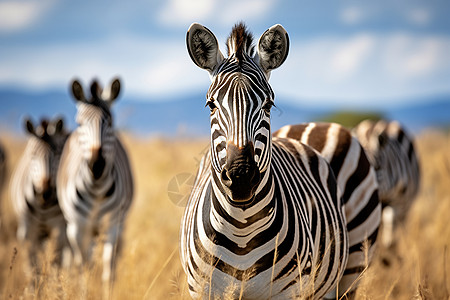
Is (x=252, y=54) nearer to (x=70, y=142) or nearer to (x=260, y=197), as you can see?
(x=260, y=197)

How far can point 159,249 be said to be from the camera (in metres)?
6.73

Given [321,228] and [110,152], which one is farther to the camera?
[110,152]

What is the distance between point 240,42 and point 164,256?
4310 mm

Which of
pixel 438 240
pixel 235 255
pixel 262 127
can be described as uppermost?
pixel 262 127

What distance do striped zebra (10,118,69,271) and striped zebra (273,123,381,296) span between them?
450 cm

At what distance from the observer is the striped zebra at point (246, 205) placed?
2521mm

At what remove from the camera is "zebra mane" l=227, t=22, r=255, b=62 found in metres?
2.83

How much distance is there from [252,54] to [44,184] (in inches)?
194

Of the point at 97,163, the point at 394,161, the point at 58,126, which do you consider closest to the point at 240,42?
the point at 97,163

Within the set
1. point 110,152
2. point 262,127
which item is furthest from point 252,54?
point 110,152

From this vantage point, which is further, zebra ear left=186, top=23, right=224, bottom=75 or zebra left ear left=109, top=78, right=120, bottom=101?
zebra left ear left=109, top=78, right=120, bottom=101

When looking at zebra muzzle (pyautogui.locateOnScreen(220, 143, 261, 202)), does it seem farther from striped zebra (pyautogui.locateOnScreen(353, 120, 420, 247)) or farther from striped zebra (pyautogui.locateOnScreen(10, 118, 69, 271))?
striped zebra (pyautogui.locateOnScreen(353, 120, 420, 247))

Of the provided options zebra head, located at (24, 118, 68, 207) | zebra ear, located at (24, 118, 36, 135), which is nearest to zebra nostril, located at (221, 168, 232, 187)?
zebra head, located at (24, 118, 68, 207)

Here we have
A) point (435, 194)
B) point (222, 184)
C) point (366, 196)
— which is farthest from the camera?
point (435, 194)
